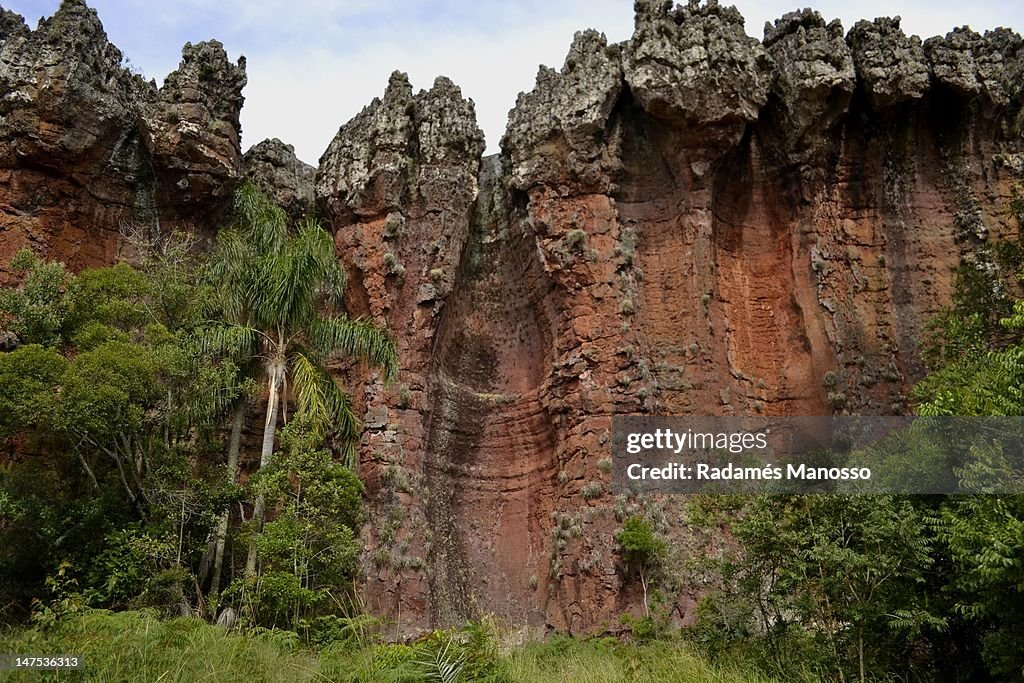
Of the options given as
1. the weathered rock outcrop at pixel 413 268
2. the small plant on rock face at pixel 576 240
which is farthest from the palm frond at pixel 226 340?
the small plant on rock face at pixel 576 240

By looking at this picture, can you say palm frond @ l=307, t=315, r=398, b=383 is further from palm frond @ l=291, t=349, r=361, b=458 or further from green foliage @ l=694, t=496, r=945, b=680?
green foliage @ l=694, t=496, r=945, b=680

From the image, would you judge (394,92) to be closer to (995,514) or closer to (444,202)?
(444,202)

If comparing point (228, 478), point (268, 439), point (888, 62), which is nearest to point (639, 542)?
point (268, 439)

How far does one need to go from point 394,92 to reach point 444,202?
309 centimetres

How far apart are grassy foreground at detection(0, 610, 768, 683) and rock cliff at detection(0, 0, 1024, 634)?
7.09 meters

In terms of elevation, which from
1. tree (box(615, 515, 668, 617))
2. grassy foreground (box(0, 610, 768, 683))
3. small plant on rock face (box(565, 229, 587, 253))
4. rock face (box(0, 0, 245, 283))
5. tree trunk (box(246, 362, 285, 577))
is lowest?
grassy foreground (box(0, 610, 768, 683))

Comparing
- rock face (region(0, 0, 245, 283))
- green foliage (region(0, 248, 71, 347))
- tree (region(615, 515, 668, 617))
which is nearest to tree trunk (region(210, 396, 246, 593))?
green foliage (region(0, 248, 71, 347))

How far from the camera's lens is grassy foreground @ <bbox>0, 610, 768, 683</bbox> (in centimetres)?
1069

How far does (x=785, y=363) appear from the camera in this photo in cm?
2194

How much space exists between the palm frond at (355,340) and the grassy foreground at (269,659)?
647 cm

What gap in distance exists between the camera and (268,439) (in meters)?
17.2

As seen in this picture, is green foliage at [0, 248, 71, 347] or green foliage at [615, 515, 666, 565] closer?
green foliage at [0, 248, 71, 347]

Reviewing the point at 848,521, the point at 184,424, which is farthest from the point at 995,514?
the point at 184,424

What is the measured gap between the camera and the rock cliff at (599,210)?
2089cm
